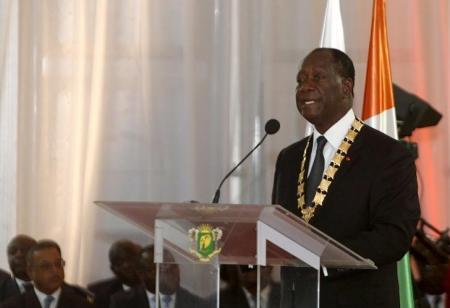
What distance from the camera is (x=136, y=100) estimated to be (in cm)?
487

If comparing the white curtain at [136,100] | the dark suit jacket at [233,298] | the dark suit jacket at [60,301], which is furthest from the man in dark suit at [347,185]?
the dark suit jacket at [60,301]

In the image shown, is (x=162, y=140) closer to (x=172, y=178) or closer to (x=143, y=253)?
(x=172, y=178)

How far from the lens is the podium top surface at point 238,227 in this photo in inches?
95.1

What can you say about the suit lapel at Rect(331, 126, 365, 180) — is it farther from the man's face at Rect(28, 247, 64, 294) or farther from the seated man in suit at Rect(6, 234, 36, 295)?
the seated man in suit at Rect(6, 234, 36, 295)

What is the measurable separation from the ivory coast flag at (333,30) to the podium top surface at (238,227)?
1.84 meters

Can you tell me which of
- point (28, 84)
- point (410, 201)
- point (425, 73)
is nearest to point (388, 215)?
point (410, 201)

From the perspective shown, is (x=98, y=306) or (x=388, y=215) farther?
(x=98, y=306)

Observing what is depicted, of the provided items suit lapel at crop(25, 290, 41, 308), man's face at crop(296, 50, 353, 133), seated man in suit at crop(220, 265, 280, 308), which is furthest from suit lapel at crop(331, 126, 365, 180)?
suit lapel at crop(25, 290, 41, 308)

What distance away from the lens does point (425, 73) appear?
4695 mm

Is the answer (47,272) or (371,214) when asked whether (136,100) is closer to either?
(47,272)

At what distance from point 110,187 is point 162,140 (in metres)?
0.37

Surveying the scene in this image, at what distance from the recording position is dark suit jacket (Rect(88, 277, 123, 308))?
4.75 metres

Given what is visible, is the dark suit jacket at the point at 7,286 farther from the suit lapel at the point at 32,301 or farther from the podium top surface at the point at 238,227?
the podium top surface at the point at 238,227

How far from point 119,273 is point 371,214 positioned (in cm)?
205
